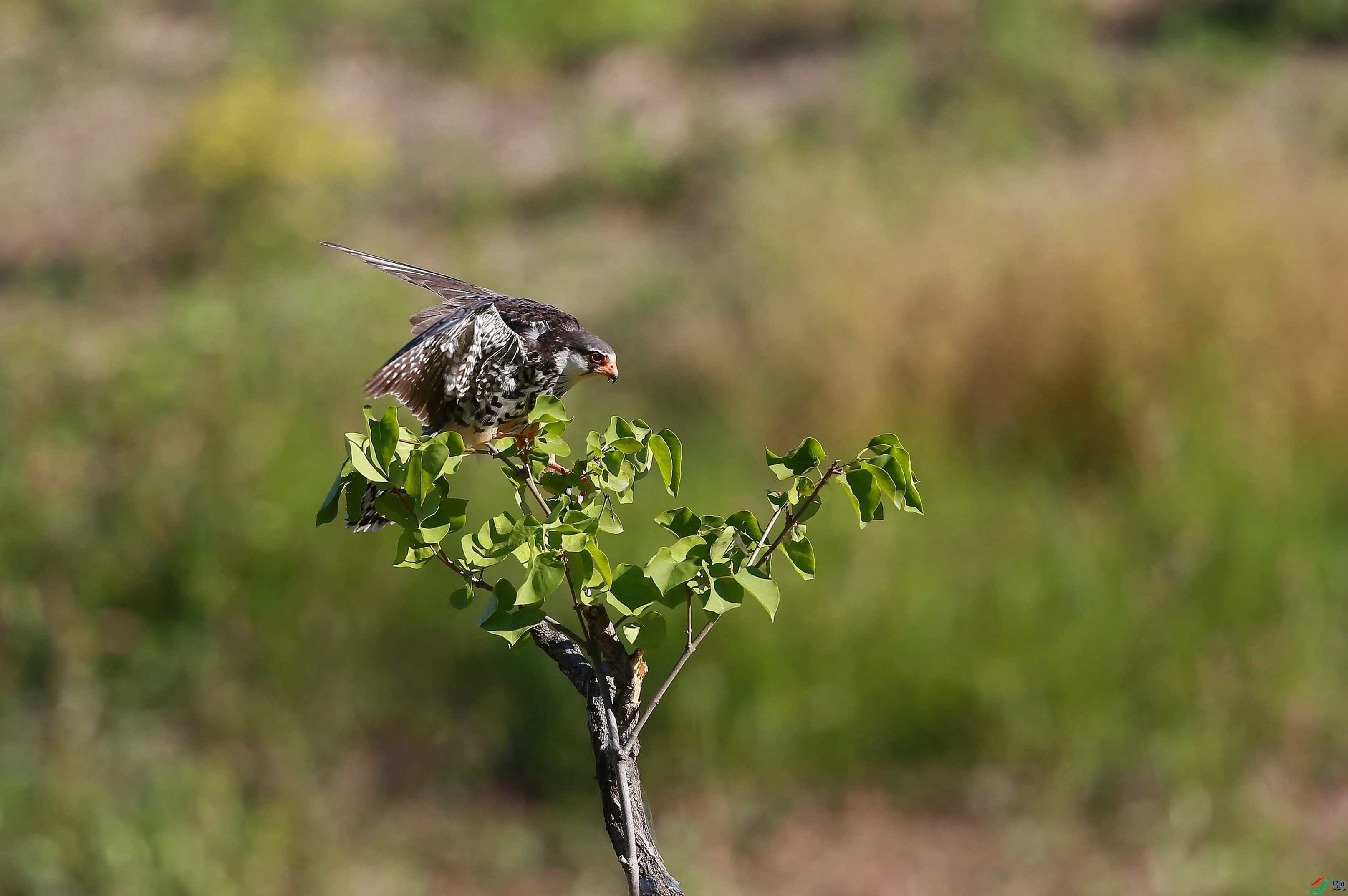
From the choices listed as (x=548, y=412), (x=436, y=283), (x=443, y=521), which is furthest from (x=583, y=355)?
(x=443, y=521)

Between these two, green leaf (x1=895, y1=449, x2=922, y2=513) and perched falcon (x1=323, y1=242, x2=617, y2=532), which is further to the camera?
perched falcon (x1=323, y1=242, x2=617, y2=532)

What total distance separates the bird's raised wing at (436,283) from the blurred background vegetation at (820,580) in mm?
3526

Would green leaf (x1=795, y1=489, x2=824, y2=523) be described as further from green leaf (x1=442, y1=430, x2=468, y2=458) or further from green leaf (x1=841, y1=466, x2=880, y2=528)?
green leaf (x1=442, y1=430, x2=468, y2=458)

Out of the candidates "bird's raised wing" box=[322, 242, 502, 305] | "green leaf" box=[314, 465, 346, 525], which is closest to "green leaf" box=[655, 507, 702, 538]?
"green leaf" box=[314, 465, 346, 525]

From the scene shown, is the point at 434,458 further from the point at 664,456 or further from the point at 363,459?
the point at 664,456

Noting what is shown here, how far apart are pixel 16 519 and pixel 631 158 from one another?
6.21 metres

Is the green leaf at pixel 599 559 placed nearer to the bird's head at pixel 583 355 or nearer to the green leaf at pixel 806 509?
the green leaf at pixel 806 509

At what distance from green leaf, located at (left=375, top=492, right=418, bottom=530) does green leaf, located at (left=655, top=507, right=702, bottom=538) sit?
27 cm

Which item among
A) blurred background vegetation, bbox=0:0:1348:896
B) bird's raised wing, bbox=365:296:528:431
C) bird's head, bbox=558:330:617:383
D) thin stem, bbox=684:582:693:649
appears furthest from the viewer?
blurred background vegetation, bbox=0:0:1348:896

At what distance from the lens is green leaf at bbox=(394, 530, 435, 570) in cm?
151

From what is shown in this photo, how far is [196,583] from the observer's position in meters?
6.18

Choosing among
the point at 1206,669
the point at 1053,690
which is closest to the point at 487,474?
the point at 1053,690

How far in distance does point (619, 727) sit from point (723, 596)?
21 cm

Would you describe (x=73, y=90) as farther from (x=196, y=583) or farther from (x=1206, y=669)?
(x=1206, y=669)
